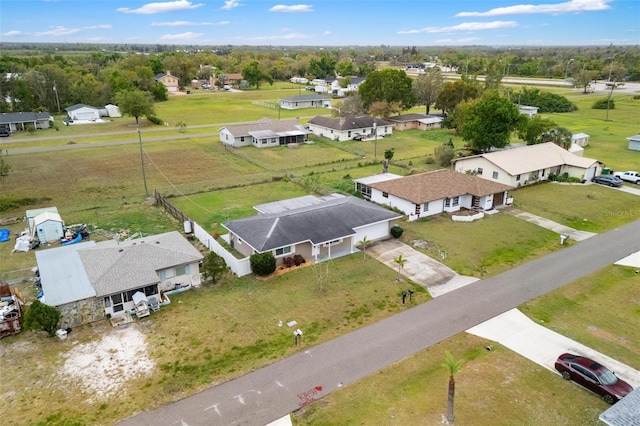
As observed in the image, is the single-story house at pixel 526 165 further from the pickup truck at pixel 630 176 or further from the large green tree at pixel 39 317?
the large green tree at pixel 39 317

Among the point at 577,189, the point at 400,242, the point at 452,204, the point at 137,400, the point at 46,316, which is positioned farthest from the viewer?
the point at 577,189

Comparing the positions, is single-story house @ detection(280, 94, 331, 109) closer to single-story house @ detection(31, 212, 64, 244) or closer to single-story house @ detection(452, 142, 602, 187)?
single-story house @ detection(452, 142, 602, 187)

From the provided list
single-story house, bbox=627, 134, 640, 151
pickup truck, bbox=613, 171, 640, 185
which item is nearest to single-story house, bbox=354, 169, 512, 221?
pickup truck, bbox=613, 171, 640, 185

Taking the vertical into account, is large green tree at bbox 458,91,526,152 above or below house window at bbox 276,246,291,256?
above

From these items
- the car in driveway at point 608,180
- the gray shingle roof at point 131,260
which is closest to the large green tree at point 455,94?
the car in driveway at point 608,180

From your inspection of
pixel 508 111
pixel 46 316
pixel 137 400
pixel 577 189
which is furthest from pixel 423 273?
pixel 508 111

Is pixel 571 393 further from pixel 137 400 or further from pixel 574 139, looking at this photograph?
Answer: pixel 574 139

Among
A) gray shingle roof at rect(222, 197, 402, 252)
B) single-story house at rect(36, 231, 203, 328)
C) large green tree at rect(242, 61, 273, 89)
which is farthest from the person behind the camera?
large green tree at rect(242, 61, 273, 89)
